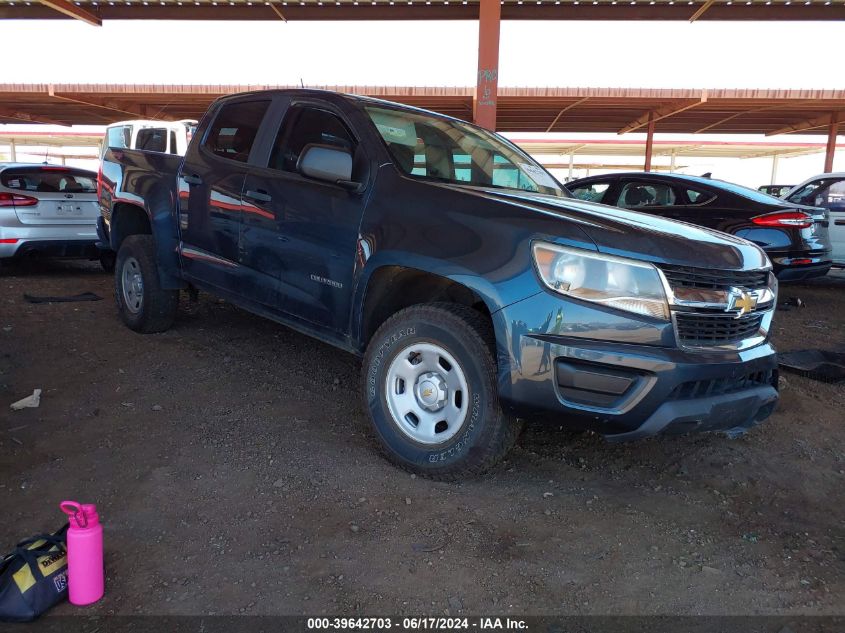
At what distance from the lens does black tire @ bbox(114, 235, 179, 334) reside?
5281mm

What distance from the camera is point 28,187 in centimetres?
825

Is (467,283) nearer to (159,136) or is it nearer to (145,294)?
(145,294)

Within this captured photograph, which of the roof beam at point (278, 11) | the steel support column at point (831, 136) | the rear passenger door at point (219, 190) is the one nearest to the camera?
the rear passenger door at point (219, 190)

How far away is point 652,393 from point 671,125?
23901 millimetres

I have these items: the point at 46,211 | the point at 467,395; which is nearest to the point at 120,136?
the point at 46,211

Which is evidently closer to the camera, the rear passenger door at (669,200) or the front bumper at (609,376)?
the front bumper at (609,376)

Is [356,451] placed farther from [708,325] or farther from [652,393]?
[708,325]

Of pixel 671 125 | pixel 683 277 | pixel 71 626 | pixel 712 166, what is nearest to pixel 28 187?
pixel 71 626

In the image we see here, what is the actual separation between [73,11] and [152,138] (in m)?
3.99

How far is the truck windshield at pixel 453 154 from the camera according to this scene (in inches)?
145

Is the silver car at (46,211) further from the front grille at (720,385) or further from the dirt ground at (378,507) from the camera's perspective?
the front grille at (720,385)

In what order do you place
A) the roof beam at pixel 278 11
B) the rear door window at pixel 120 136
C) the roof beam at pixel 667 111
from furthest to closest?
the roof beam at pixel 667 111 < the roof beam at pixel 278 11 < the rear door window at pixel 120 136

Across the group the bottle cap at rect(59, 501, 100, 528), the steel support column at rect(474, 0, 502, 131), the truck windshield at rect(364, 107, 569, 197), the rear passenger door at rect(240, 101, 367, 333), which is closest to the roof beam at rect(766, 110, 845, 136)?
the steel support column at rect(474, 0, 502, 131)

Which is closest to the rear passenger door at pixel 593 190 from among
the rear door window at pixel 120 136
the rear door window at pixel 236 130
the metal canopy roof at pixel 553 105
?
the rear door window at pixel 236 130
